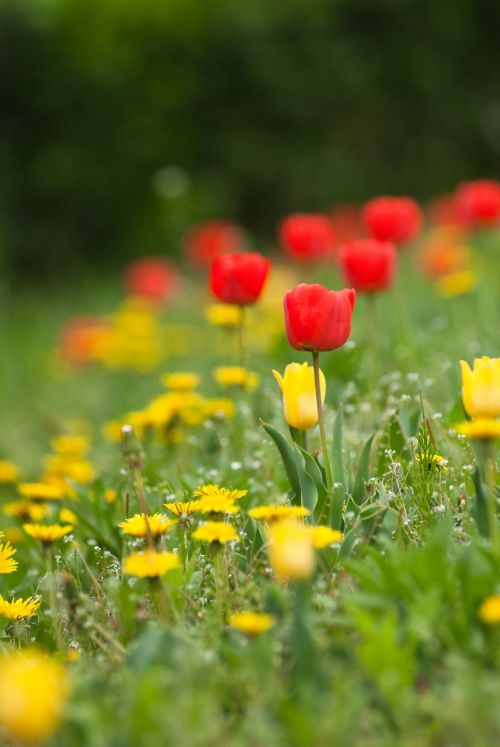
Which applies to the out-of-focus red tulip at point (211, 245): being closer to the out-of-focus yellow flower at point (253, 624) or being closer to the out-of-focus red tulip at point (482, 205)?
the out-of-focus red tulip at point (482, 205)

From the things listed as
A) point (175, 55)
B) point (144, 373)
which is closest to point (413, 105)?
point (175, 55)

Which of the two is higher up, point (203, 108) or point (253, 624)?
point (203, 108)

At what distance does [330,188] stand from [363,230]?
72.7 inches

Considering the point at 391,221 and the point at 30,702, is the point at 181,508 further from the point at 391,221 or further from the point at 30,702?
the point at 391,221

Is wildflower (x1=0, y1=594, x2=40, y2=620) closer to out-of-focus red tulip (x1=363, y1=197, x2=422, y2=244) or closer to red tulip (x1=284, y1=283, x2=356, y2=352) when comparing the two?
red tulip (x1=284, y1=283, x2=356, y2=352)

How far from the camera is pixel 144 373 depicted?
5281mm

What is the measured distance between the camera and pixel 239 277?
7.90 ft

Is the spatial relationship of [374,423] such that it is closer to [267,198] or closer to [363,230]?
[363,230]

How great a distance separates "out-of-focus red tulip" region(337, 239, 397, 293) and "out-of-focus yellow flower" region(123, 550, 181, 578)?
1285 mm

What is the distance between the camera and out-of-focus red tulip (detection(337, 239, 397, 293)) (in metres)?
2.75

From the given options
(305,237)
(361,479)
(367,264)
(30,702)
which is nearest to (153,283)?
(305,237)

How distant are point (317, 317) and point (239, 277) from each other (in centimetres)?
55

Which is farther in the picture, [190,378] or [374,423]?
[190,378]

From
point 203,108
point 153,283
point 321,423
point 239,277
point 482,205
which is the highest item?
point 203,108
